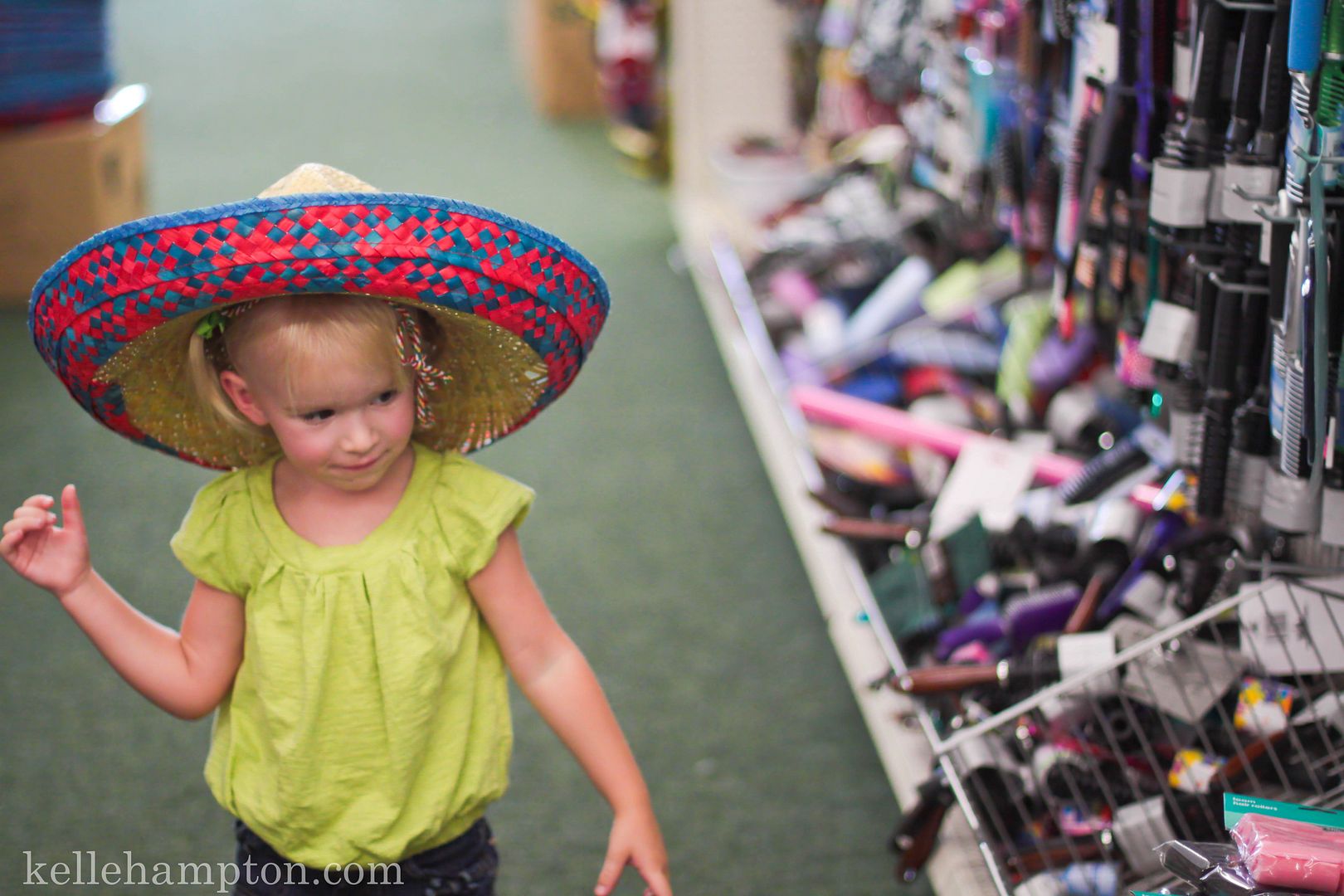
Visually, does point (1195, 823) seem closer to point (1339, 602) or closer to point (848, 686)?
point (1339, 602)

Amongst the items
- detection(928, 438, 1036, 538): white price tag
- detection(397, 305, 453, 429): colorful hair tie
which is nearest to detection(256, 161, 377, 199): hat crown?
detection(397, 305, 453, 429): colorful hair tie

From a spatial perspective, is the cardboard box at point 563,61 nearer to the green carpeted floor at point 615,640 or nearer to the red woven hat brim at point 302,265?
the green carpeted floor at point 615,640

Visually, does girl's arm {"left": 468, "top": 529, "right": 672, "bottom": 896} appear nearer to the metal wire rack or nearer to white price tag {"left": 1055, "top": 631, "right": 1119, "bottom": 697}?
the metal wire rack

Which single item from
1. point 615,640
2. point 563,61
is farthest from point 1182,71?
point 563,61

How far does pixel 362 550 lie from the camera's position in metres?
1.19

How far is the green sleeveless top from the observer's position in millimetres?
1181

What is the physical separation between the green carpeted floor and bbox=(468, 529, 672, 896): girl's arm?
2.29ft

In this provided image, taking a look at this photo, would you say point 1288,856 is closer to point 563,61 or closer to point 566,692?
point 566,692

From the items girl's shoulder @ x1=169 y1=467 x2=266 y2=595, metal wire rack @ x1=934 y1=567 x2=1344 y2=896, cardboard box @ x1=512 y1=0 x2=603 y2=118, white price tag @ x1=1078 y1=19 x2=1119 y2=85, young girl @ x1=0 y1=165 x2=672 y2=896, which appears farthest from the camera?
cardboard box @ x1=512 y1=0 x2=603 y2=118

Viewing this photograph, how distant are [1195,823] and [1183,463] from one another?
0.41m

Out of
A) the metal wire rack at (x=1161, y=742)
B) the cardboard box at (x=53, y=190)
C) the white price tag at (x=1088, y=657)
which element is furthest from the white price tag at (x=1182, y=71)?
the cardboard box at (x=53, y=190)

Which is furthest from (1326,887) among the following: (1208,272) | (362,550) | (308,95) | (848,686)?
(308,95)

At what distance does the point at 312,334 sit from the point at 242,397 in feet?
0.41

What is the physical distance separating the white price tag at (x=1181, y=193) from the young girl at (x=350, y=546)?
0.65 m
